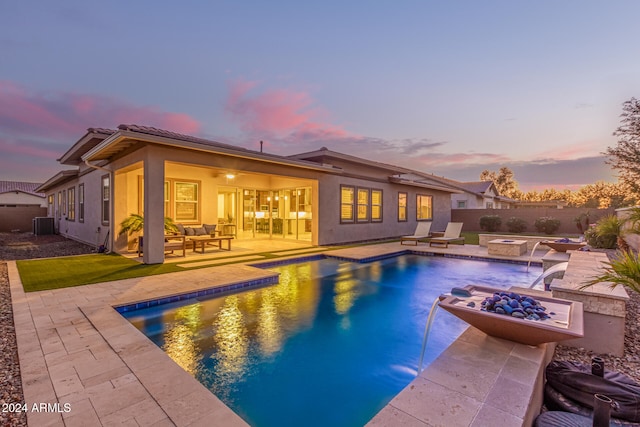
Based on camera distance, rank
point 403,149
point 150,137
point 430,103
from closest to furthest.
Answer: point 150,137
point 430,103
point 403,149

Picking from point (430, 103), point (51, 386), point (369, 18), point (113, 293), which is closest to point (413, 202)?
point (430, 103)

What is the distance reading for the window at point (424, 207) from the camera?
59.4ft

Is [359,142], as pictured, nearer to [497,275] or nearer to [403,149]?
[403,149]

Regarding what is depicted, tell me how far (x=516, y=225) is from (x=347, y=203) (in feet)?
41.5

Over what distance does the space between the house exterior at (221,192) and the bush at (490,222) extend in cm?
526

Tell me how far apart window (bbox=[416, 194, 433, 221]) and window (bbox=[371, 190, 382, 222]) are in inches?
159

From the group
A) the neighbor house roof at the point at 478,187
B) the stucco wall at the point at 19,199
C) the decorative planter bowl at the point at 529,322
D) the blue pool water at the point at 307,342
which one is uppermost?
the neighbor house roof at the point at 478,187

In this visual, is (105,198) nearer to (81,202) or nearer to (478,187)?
(81,202)

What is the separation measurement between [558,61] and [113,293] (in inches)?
566

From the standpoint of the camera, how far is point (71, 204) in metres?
14.7

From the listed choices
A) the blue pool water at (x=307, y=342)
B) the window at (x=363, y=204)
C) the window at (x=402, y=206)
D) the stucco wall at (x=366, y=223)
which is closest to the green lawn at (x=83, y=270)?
the blue pool water at (x=307, y=342)

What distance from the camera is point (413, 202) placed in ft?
57.6

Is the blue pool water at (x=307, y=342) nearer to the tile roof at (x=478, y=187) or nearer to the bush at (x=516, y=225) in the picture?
the bush at (x=516, y=225)

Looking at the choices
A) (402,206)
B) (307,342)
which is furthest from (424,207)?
(307,342)
